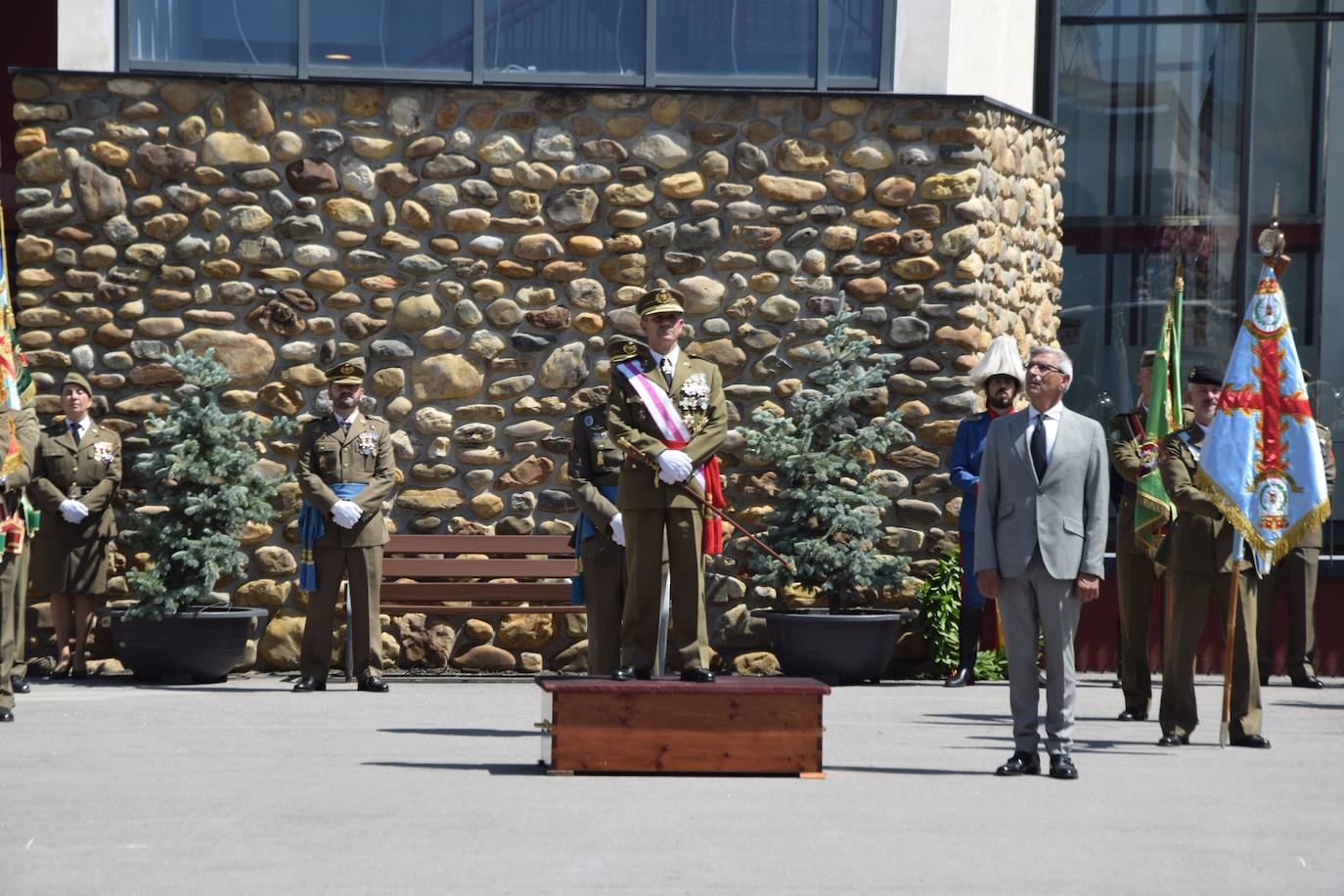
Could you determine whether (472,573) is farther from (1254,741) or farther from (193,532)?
(1254,741)

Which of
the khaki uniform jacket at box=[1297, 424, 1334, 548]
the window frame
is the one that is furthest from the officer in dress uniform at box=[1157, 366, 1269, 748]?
the window frame

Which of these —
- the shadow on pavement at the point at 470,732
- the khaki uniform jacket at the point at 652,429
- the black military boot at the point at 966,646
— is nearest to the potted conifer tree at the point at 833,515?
the black military boot at the point at 966,646

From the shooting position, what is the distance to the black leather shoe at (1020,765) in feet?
28.0

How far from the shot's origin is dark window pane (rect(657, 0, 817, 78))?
1325 cm

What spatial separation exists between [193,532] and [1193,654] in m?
6.35

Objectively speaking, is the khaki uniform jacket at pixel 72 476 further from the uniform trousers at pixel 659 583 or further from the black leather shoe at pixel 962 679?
the black leather shoe at pixel 962 679

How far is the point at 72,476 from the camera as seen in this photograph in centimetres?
1256

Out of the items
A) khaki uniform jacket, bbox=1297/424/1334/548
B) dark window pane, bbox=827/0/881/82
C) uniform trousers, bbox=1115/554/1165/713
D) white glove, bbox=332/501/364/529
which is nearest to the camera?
uniform trousers, bbox=1115/554/1165/713

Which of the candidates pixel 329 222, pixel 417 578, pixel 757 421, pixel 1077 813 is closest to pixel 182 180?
pixel 329 222

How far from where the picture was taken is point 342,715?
10.7 m

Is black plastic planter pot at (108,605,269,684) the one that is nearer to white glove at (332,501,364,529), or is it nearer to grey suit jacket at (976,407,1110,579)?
white glove at (332,501,364,529)

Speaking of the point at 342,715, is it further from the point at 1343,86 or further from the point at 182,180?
the point at 1343,86

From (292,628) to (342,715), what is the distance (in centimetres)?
248

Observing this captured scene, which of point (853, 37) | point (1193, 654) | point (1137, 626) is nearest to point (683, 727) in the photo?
point (1193, 654)
